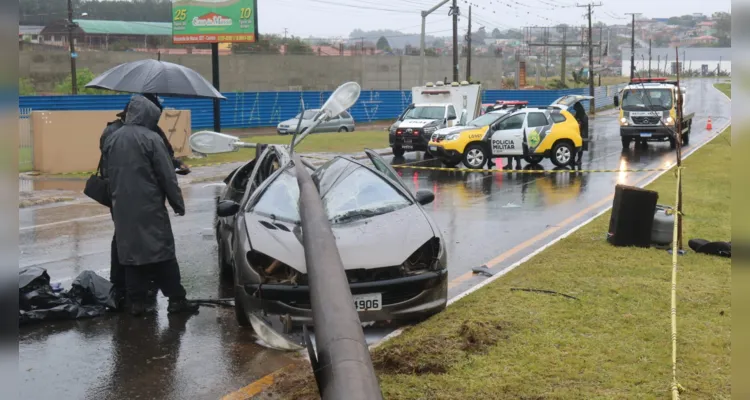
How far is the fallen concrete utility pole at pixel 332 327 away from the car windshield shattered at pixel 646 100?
80.4 ft

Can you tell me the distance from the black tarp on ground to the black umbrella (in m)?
2.34

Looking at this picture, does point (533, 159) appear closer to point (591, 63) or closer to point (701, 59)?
point (701, 59)

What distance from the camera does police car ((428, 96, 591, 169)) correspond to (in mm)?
22562

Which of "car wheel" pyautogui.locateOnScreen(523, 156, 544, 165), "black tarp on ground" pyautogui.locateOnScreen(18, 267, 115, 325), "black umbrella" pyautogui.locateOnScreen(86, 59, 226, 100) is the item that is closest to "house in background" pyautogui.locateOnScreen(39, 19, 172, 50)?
"car wheel" pyautogui.locateOnScreen(523, 156, 544, 165)

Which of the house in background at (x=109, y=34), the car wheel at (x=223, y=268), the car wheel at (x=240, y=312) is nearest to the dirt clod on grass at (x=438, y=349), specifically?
the car wheel at (x=240, y=312)

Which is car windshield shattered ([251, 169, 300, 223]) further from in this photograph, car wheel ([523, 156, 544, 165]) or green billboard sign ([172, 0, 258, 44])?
green billboard sign ([172, 0, 258, 44])

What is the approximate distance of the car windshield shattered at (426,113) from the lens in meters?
28.4

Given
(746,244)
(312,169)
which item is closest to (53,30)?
(312,169)

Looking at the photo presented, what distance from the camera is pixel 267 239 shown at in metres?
7.22

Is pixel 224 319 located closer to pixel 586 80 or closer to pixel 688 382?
pixel 688 382

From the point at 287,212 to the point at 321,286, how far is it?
6.53 ft

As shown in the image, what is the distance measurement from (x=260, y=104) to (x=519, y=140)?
27158 mm

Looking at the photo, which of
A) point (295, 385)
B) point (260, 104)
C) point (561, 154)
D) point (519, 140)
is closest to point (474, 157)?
point (519, 140)

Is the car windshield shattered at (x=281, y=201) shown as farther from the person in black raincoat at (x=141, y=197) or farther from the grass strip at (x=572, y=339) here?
the grass strip at (x=572, y=339)
